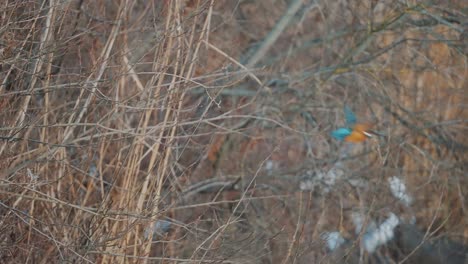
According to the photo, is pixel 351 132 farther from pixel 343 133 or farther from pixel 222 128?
pixel 222 128

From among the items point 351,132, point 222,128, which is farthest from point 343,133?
point 222,128

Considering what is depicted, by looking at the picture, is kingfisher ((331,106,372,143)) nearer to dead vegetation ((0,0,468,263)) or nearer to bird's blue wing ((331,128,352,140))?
bird's blue wing ((331,128,352,140))

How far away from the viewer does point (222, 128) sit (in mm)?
5363

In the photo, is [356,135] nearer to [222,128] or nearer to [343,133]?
[343,133]

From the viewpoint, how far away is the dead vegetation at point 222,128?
498 centimetres

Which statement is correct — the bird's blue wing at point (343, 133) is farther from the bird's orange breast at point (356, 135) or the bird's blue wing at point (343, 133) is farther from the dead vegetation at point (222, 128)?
the dead vegetation at point (222, 128)

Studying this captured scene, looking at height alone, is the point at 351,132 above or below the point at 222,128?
below

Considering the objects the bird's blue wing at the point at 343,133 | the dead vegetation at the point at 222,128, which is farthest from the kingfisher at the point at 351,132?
the dead vegetation at the point at 222,128

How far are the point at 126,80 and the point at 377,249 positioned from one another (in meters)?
3.25

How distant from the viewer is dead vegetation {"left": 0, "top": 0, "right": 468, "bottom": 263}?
4.98 metres

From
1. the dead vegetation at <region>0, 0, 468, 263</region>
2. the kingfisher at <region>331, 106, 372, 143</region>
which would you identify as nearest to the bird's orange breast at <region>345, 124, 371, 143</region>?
the kingfisher at <region>331, 106, 372, 143</region>

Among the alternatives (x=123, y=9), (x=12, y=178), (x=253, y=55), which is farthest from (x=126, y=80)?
(x=253, y=55)

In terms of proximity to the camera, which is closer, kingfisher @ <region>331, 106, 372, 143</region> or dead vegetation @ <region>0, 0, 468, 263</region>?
dead vegetation @ <region>0, 0, 468, 263</region>

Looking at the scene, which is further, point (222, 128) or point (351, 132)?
point (351, 132)
